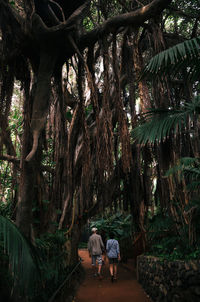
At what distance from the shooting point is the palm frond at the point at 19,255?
1.91 metres

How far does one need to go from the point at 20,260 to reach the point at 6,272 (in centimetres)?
98

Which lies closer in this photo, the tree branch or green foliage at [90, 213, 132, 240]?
the tree branch

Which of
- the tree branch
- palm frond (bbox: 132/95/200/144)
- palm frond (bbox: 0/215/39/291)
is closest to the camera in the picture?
palm frond (bbox: 0/215/39/291)

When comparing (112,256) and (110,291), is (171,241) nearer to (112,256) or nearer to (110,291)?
(110,291)

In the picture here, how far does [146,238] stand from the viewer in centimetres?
711

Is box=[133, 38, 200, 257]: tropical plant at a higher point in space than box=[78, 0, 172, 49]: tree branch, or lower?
lower

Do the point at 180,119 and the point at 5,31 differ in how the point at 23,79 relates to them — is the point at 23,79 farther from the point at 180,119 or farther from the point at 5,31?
the point at 180,119

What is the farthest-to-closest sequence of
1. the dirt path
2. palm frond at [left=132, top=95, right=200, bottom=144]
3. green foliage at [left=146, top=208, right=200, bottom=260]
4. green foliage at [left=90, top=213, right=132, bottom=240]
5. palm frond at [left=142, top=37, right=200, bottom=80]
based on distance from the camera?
green foliage at [left=90, top=213, right=132, bottom=240], the dirt path, green foliage at [left=146, top=208, right=200, bottom=260], palm frond at [left=132, top=95, right=200, bottom=144], palm frond at [left=142, top=37, right=200, bottom=80]

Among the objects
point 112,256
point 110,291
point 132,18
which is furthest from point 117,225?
point 132,18

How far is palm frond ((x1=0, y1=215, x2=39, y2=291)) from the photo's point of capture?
191cm

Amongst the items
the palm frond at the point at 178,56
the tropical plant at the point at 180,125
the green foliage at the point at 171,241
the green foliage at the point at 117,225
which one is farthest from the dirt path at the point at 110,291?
the green foliage at the point at 117,225

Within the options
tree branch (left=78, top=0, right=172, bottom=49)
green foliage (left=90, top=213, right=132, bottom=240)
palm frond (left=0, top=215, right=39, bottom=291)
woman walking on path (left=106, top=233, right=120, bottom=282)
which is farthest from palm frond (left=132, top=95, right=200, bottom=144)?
green foliage (left=90, top=213, right=132, bottom=240)

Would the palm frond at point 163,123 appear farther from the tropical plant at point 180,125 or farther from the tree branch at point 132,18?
the tree branch at point 132,18

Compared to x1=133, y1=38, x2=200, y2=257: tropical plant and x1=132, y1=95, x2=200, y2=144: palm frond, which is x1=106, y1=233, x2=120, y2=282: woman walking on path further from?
x1=132, y1=95, x2=200, y2=144: palm frond
